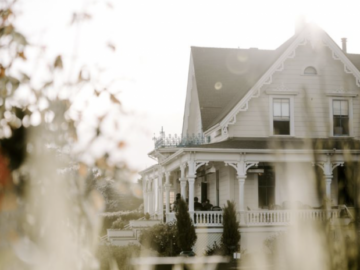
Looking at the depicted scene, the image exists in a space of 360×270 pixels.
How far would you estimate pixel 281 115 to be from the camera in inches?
1027

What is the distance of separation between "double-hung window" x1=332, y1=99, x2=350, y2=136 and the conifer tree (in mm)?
6553

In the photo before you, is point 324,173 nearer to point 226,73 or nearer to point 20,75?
point 226,73

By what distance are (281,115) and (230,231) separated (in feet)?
20.0

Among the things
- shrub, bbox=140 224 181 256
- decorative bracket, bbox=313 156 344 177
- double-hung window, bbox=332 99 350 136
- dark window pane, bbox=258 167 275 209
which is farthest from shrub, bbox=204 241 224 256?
double-hung window, bbox=332 99 350 136

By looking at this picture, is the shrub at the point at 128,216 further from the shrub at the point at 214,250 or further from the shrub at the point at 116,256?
the shrub at the point at 116,256

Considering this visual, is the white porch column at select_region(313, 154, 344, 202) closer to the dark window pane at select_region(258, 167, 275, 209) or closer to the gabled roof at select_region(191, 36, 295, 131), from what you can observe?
the dark window pane at select_region(258, 167, 275, 209)

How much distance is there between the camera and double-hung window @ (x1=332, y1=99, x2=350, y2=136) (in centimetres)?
2620

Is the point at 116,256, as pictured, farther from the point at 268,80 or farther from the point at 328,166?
the point at 268,80

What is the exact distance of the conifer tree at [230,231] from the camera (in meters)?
22.4

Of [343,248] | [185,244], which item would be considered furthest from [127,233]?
[343,248]

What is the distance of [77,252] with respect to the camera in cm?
341

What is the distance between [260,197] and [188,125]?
9476 millimetres

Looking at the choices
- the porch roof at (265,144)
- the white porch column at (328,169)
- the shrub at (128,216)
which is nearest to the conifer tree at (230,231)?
the porch roof at (265,144)

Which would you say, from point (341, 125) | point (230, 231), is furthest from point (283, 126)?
point (230, 231)
